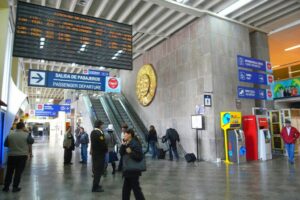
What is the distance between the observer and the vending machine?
347 inches

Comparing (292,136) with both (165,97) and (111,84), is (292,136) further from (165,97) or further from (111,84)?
(111,84)

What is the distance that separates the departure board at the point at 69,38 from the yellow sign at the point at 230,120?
391 cm

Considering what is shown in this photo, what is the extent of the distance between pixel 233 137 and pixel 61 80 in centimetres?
608

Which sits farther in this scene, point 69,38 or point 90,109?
point 90,109

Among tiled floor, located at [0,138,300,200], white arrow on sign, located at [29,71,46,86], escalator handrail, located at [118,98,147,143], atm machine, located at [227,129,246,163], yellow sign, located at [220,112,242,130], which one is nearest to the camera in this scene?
tiled floor, located at [0,138,300,200]

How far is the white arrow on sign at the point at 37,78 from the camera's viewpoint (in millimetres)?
7598

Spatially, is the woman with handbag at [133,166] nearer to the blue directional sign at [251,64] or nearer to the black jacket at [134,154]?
the black jacket at [134,154]

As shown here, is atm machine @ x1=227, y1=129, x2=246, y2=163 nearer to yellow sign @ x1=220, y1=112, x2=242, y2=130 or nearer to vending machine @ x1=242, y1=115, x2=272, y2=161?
yellow sign @ x1=220, y1=112, x2=242, y2=130

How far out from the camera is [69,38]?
6.75 m

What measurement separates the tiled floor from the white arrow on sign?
2.71m

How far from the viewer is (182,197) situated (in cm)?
428

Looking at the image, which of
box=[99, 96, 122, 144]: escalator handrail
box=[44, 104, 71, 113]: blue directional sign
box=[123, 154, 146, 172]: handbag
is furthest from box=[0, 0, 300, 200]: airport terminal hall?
box=[44, 104, 71, 113]: blue directional sign

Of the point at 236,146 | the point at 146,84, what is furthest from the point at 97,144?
the point at 146,84

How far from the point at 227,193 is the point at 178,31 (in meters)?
8.19
